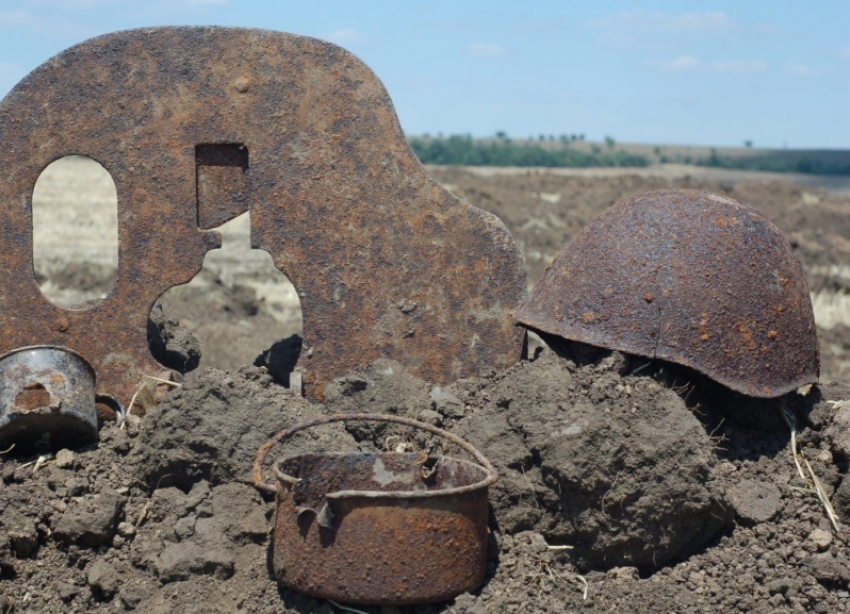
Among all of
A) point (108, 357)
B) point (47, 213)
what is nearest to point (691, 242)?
point (108, 357)

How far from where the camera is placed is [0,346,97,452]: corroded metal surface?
209 inches

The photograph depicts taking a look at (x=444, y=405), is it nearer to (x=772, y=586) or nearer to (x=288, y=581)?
(x=288, y=581)

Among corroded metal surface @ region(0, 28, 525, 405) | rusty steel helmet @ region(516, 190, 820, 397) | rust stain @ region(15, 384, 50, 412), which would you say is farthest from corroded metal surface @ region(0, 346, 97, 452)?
rusty steel helmet @ region(516, 190, 820, 397)

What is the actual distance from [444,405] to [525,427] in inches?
22.0

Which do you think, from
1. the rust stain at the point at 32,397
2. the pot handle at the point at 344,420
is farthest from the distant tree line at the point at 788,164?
the rust stain at the point at 32,397

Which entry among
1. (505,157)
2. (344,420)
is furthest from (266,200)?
(505,157)

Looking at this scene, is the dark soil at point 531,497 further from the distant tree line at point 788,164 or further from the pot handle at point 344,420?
the distant tree line at point 788,164

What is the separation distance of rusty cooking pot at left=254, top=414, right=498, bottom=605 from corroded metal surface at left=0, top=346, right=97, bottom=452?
1200 mm

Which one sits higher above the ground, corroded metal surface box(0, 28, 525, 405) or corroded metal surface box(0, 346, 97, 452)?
corroded metal surface box(0, 28, 525, 405)

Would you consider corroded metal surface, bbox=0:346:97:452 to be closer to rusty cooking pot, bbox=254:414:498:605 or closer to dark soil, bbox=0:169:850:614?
dark soil, bbox=0:169:850:614

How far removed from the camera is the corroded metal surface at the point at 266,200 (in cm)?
585

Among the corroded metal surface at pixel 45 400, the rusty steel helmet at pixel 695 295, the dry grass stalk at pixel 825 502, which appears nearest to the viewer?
the dry grass stalk at pixel 825 502

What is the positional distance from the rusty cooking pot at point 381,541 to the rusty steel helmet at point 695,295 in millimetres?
1016

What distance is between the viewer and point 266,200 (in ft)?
19.4
